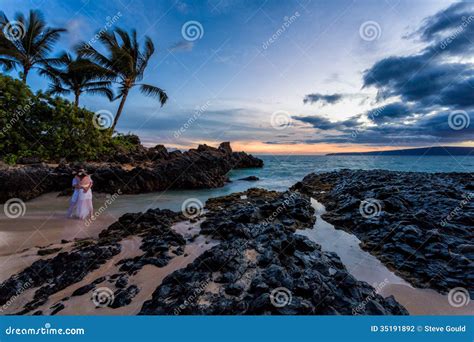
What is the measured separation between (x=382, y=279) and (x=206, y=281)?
11.5 ft

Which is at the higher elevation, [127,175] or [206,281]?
[127,175]

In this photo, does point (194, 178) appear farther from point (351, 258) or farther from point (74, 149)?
point (351, 258)

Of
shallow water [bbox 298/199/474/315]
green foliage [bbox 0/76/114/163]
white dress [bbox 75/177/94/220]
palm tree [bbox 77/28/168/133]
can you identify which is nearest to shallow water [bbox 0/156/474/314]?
shallow water [bbox 298/199/474/315]

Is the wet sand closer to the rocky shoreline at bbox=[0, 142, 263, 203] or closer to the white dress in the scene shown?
the white dress

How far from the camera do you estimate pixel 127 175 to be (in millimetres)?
14078

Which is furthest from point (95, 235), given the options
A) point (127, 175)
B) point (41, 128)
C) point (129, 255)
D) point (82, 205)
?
point (41, 128)

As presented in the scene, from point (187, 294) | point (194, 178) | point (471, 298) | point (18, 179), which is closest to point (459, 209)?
point (471, 298)

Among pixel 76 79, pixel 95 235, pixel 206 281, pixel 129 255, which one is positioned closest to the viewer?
pixel 206 281

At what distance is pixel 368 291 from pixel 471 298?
193 cm

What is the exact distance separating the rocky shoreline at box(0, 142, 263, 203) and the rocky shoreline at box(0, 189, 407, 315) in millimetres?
8365

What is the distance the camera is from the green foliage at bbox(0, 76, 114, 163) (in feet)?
40.4

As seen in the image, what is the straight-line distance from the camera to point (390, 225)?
21.5 feet

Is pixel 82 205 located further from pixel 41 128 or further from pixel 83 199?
pixel 41 128

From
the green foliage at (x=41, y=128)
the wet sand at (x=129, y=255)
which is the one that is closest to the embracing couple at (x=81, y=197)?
the wet sand at (x=129, y=255)
